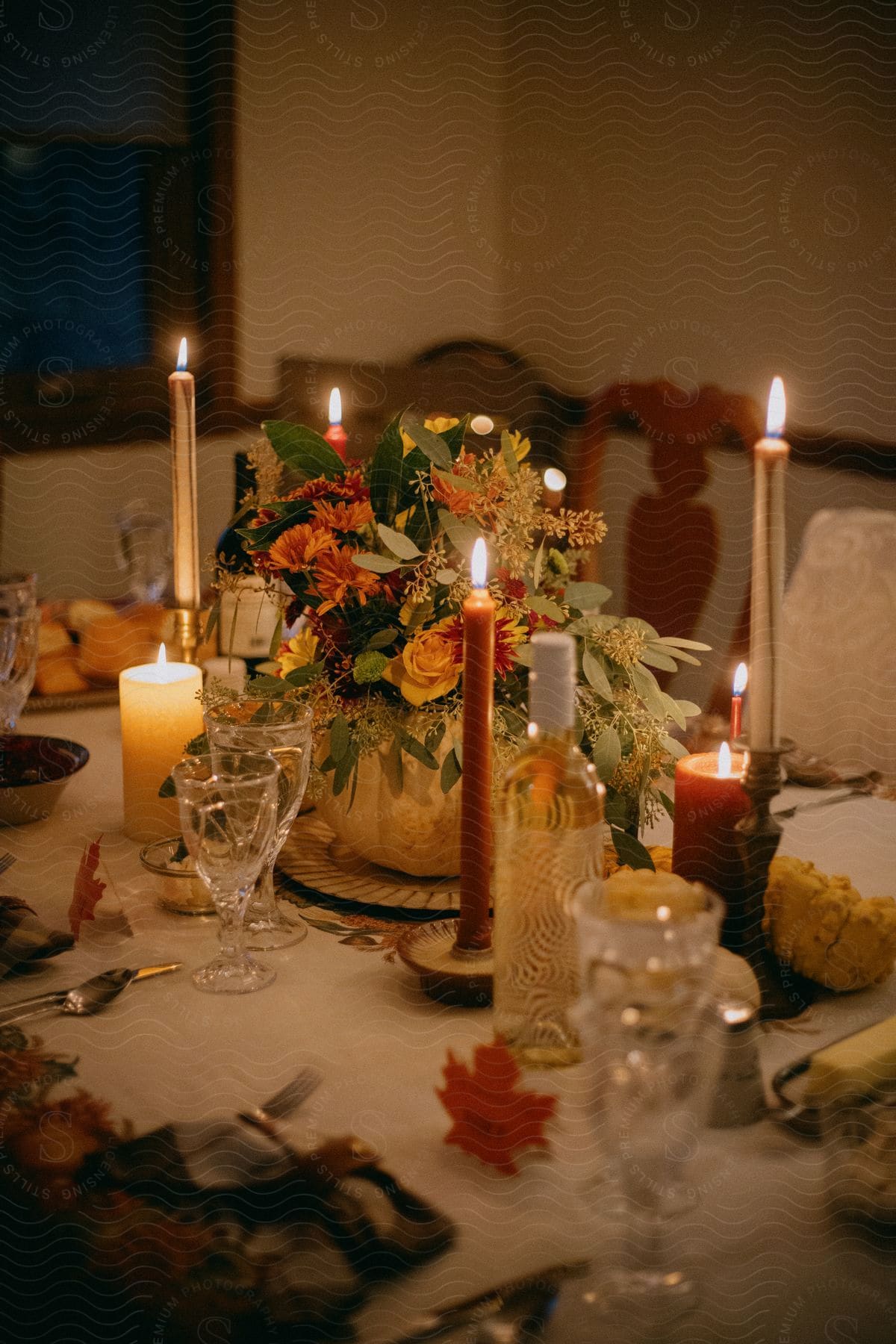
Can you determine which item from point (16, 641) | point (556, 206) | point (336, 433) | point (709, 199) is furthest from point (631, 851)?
point (556, 206)

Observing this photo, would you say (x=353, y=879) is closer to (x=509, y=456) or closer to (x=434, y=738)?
(x=434, y=738)

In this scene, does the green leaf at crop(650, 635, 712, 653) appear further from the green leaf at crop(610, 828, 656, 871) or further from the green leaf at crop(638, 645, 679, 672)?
the green leaf at crop(610, 828, 656, 871)

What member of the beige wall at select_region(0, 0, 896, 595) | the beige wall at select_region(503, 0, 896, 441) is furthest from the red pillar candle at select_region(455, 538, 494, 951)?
the beige wall at select_region(0, 0, 896, 595)

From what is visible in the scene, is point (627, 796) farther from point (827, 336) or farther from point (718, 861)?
point (827, 336)

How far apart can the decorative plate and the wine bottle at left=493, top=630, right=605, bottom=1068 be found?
18cm

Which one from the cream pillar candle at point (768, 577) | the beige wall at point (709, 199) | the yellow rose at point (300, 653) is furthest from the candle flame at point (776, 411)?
the beige wall at point (709, 199)

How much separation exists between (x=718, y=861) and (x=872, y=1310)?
29 centimetres

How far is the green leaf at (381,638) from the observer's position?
0.82 meters

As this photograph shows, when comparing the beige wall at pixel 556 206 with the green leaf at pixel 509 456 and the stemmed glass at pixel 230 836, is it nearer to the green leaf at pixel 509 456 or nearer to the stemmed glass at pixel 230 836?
the green leaf at pixel 509 456

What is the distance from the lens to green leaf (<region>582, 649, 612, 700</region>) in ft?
2.72

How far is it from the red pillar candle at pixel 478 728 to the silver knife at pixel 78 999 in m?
0.21

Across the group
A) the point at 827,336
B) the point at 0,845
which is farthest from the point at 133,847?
the point at 827,336

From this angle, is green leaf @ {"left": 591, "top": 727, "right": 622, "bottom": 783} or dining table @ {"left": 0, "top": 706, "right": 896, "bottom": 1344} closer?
dining table @ {"left": 0, "top": 706, "right": 896, "bottom": 1344}

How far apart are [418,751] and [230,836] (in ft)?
0.48
